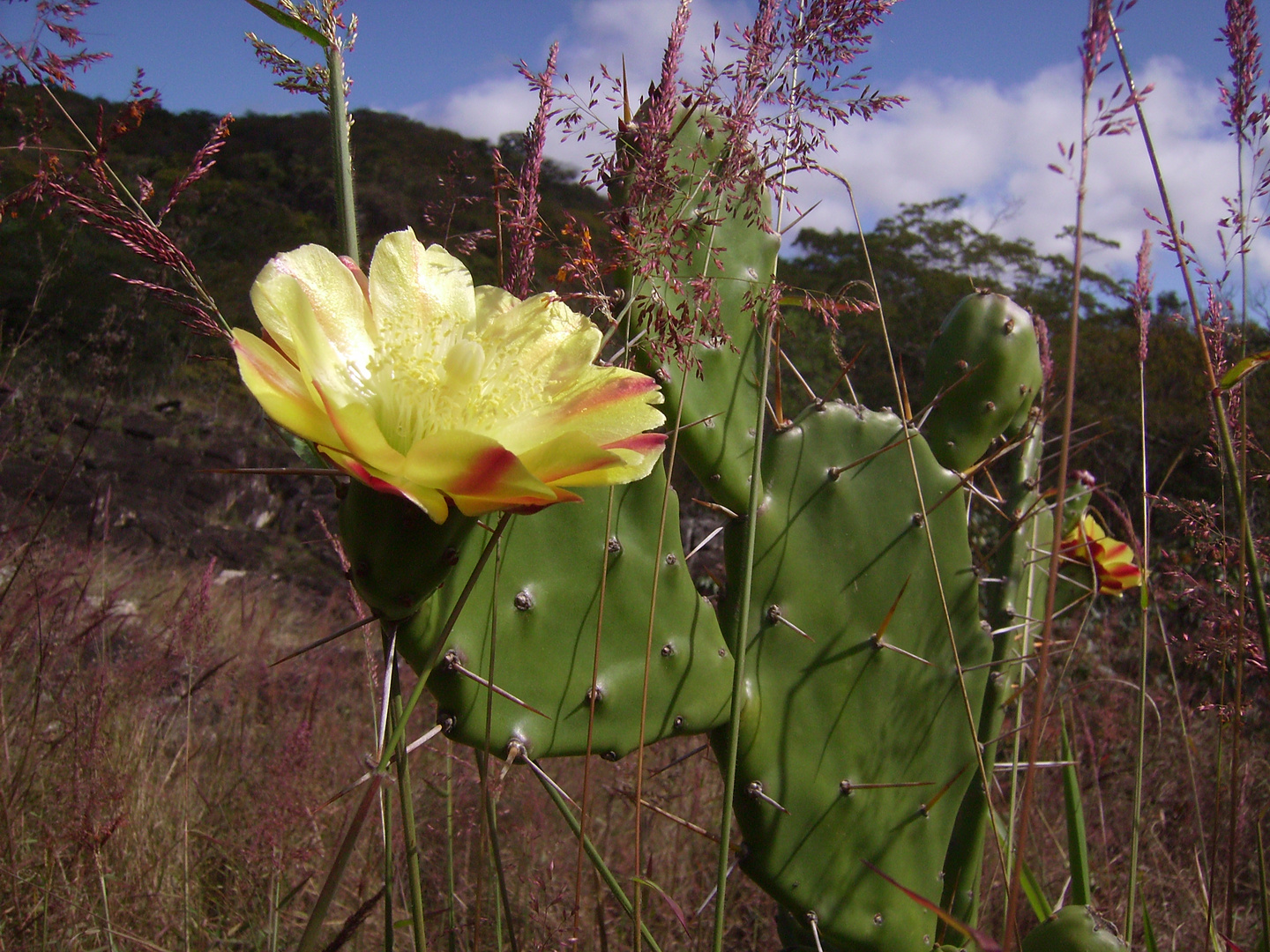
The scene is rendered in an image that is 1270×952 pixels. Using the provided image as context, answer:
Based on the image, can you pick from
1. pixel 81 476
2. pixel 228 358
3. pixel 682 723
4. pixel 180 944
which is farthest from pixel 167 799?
pixel 81 476


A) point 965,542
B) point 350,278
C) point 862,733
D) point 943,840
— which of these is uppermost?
point 350,278

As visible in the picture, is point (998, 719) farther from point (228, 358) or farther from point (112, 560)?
point (112, 560)

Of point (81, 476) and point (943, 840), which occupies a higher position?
point (943, 840)

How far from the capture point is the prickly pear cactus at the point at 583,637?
0.61 m

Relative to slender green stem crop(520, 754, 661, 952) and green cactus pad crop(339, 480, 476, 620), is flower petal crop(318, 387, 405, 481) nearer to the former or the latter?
green cactus pad crop(339, 480, 476, 620)

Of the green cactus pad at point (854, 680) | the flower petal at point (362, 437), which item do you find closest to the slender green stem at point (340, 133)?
the flower petal at point (362, 437)

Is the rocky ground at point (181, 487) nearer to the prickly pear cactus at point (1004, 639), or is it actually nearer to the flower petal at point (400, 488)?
the prickly pear cactus at point (1004, 639)

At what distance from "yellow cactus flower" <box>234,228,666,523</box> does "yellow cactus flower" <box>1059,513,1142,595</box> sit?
91 centimetres

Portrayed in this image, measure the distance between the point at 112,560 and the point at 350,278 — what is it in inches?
129

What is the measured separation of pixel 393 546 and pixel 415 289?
180 mm

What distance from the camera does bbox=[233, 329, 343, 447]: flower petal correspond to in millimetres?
359

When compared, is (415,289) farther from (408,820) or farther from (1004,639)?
(1004,639)

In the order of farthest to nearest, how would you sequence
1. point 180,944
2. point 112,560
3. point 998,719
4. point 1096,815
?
point 112,560
point 1096,815
point 180,944
point 998,719

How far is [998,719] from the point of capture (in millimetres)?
1053
